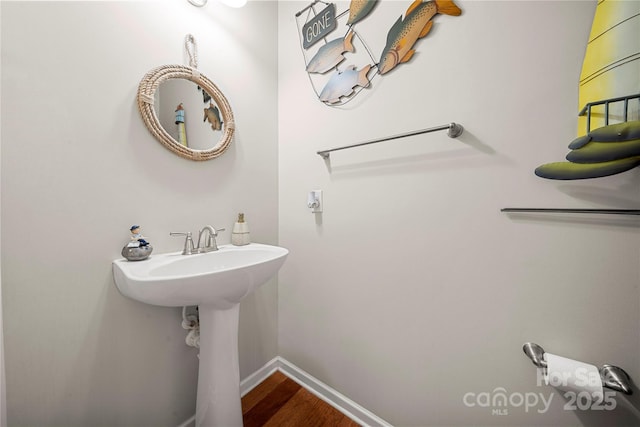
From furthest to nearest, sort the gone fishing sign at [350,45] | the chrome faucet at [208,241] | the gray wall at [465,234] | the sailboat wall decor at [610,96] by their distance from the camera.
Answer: the chrome faucet at [208,241]
the gone fishing sign at [350,45]
the gray wall at [465,234]
the sailboat wall decor at [610,96]

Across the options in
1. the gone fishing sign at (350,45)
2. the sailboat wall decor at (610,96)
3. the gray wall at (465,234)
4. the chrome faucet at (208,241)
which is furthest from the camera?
the chrome faucet at (208,241)

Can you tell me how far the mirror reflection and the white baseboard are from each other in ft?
4.13

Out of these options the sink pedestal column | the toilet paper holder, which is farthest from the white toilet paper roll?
the sink pedestal column

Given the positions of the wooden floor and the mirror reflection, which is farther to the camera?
the wooden floor

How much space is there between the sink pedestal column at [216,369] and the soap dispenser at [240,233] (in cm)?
32

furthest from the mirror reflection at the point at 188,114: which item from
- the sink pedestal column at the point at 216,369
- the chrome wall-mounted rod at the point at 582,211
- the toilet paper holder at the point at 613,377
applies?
the toilet paper holder at the point at 613,377

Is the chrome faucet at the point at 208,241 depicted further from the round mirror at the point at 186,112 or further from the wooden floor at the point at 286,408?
the wooden floor at the point at 286,408

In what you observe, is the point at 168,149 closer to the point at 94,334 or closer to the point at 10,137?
the point at 10,137

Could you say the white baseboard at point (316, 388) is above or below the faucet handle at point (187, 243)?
below

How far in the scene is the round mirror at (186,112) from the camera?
2.73 ft

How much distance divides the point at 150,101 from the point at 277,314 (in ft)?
4.07

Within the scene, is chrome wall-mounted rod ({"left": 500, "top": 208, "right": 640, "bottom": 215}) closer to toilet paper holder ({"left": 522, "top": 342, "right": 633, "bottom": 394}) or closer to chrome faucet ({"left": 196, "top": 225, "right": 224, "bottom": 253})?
toilet paper holder ({"left": 522, "top": 342, "right": 633, "bottom": 394})

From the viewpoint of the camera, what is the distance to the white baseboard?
1009mm

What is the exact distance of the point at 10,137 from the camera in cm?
60
